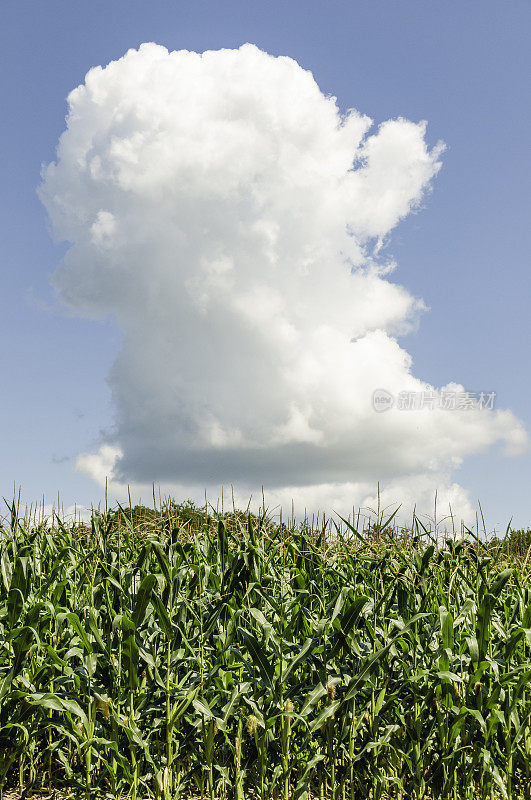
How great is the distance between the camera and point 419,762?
4836 mm

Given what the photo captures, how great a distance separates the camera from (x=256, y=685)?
4.77 m

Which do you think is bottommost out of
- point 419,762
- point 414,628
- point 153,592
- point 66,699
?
point 419,762

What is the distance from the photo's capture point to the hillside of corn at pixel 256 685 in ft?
15.1

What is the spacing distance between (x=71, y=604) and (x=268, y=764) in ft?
7.40

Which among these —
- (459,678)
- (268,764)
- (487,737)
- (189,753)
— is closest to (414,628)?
(459,678)

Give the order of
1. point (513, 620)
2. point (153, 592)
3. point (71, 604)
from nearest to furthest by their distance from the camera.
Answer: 1. point (153, 592)
2. point (71, 604)
3. point (513, 620)

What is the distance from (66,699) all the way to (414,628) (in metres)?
2.83

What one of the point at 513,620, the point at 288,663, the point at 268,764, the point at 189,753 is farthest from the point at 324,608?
the point at 513,620

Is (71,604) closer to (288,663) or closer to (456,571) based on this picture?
(288,663)

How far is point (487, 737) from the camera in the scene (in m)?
4.84

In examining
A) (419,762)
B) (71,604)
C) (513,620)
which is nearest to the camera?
(419,762)

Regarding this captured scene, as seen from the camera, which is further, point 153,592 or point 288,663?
point 288,663

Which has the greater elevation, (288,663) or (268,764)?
(288,663)

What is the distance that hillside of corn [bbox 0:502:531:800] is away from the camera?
15.1 feet
